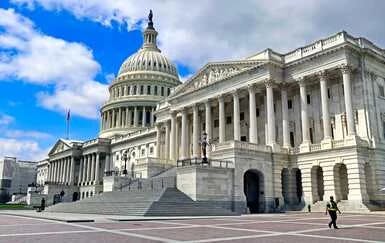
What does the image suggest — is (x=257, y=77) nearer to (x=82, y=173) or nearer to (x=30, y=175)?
(x=82, y=173)

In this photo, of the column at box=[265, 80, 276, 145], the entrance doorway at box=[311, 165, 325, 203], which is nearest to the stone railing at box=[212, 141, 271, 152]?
the column at box=[265, 80, 276, 145]

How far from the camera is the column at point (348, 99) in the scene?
144 feet

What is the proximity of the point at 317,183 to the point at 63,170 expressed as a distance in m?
96.8

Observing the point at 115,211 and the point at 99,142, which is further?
the point at 99,142

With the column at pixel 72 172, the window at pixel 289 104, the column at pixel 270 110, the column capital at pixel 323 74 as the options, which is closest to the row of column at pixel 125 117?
the column at pixel 72 172

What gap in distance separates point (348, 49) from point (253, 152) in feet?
54.0

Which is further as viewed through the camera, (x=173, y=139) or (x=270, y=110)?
(x=173, y=139)

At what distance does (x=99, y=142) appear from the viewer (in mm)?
112250

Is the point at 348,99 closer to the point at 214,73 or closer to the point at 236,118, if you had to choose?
the point at 236,118

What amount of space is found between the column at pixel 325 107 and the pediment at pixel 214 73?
920cm

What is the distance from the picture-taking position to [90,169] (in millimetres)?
114938

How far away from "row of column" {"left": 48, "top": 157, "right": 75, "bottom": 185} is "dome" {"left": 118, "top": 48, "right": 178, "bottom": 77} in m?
36.1

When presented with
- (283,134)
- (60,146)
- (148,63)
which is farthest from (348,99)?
(60,146)

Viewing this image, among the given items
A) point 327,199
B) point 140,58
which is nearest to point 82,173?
point 140,58
